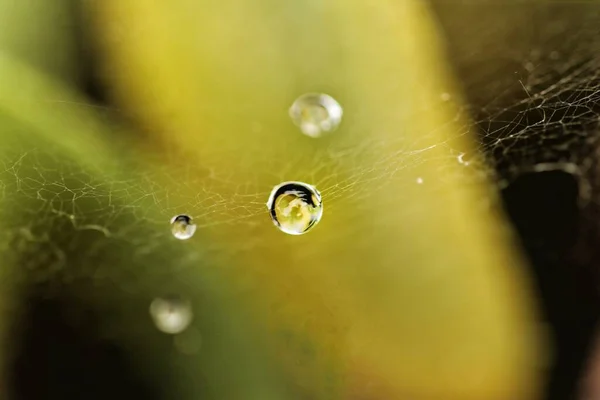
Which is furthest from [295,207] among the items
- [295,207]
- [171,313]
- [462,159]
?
[171,313]

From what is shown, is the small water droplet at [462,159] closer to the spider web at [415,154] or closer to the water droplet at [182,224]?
the spider web at [415,154]

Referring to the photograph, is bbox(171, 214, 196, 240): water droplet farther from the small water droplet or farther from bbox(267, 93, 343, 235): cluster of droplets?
the small water droplet

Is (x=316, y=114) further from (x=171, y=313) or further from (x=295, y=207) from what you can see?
(x=171, y=313)

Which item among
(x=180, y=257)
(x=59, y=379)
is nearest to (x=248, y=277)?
(x=180, y=257)

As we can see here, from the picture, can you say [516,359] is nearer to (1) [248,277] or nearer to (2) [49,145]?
(1) [248,277]

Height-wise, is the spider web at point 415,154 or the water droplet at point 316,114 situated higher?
the water droplet at point 316,114

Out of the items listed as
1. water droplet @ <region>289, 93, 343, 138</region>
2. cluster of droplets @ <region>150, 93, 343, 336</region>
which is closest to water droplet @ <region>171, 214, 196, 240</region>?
cluster of droplets @ <region>150, 93, 343, 336</region>

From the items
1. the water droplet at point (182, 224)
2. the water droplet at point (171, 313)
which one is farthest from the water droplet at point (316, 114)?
the water droplet at point (171, 313)
